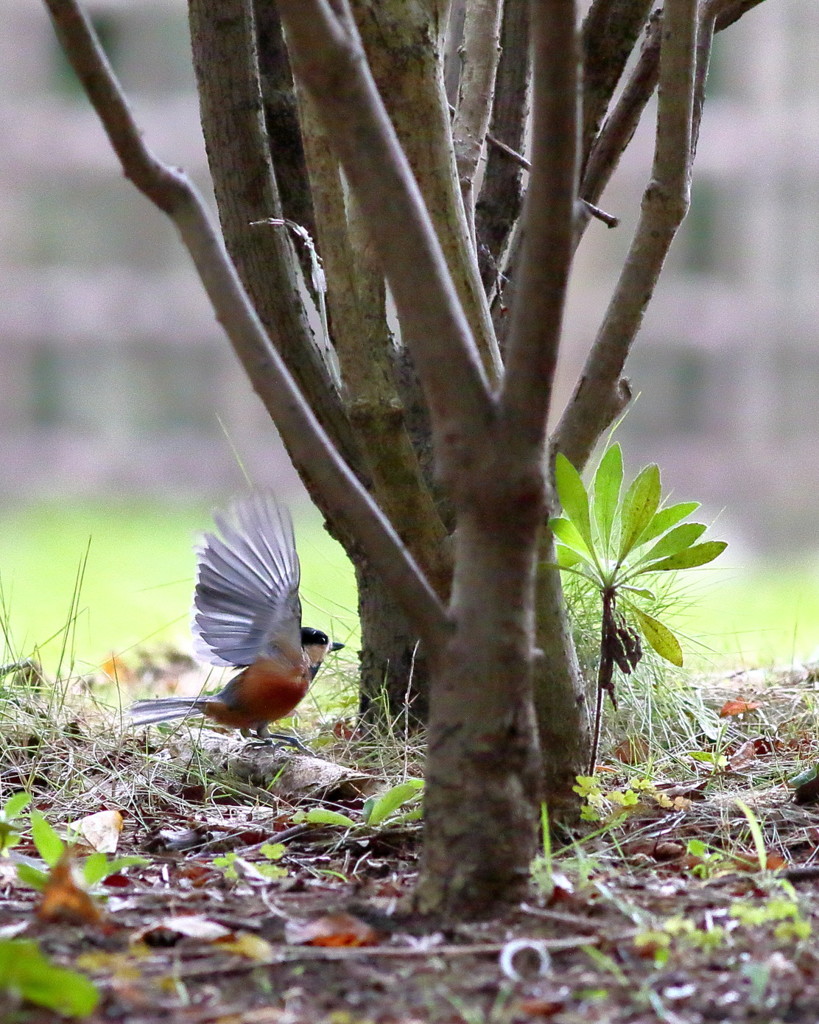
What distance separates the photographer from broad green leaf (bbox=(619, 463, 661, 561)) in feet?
6.31

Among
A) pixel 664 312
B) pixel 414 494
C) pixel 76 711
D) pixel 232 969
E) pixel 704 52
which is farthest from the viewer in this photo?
pixel 664 312

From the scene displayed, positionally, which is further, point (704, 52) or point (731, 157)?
point (731, 157)

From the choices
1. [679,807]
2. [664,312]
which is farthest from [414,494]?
[664,312]

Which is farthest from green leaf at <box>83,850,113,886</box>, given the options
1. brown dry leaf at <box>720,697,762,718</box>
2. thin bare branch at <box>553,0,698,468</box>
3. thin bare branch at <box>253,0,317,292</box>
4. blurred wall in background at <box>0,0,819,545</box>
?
blurred wall in background at <box>0,0,819,545</box>

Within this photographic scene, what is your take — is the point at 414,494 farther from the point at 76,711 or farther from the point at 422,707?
the point at 76,711

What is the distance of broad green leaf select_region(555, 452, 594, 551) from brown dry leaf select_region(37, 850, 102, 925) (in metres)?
0.90

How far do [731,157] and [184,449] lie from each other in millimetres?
5129

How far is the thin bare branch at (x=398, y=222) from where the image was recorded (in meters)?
1.34

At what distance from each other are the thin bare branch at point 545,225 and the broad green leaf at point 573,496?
456 millimetres

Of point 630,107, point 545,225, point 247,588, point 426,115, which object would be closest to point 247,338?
point 545,225

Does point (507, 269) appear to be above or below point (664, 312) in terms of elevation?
below

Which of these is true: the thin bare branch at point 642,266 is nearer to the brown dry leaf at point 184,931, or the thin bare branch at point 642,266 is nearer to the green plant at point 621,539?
the green plant at point 621,539

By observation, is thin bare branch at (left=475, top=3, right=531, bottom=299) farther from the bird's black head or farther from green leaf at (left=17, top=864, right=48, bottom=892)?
green leaf at (left=17, top=864, right=48, bottom=892)

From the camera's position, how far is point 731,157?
9938 millimetres
